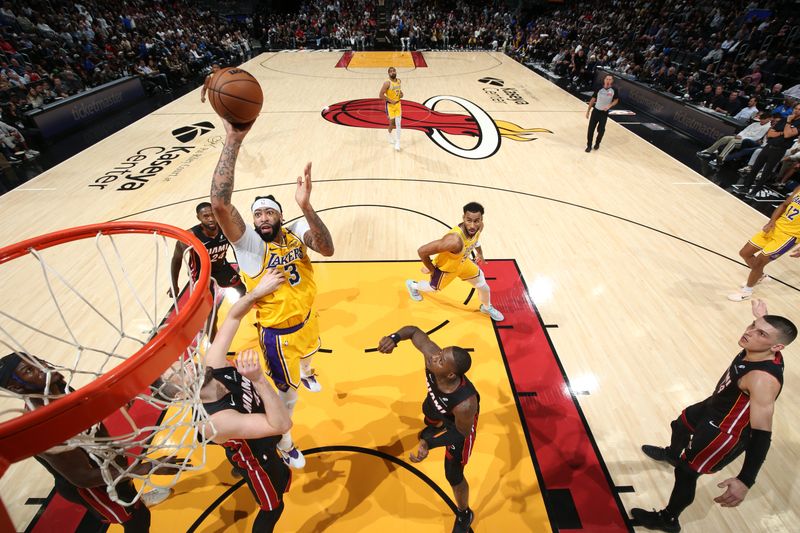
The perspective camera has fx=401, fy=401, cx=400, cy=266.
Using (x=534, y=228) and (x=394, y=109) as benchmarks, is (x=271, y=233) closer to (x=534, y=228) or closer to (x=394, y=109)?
(x=534, y=228)

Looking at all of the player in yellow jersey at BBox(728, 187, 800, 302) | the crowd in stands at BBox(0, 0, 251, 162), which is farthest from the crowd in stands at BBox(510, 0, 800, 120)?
the crowd in stands at BBox(0, 0, 251, 162)

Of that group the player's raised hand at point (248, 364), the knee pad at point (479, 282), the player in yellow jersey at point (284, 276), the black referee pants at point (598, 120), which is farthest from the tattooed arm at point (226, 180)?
the black referee pants at point (598, 120)

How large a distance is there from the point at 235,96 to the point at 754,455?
152 inches

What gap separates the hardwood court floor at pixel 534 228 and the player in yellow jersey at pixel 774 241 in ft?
0.97

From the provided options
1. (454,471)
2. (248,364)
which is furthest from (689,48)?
(248,364)

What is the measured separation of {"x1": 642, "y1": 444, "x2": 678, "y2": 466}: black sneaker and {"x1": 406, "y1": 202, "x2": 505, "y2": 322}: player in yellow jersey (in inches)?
72.3

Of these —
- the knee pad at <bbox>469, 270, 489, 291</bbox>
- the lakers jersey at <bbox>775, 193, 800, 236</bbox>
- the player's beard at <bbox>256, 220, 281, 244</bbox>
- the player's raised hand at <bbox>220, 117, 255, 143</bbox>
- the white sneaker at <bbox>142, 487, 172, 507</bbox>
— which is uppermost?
the player's raised hand at <bbox>220, 117, 255, 143</bbox>

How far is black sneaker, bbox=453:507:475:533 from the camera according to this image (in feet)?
9.10

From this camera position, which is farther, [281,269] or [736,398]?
[281,269]

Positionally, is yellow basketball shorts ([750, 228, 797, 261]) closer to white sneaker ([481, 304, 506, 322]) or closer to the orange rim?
white sneaker ([481, 304, 506, 322])

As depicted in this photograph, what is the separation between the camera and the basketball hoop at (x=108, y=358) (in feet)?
4.61

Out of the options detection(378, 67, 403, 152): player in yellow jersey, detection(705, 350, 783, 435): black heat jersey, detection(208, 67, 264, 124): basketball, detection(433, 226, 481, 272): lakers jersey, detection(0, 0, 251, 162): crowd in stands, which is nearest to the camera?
detection(705, 350, 783, 435): black heat jersey

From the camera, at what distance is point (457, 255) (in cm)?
414

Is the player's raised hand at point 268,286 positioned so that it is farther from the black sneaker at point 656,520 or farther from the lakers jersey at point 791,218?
the lakers jersey at point 791,218
